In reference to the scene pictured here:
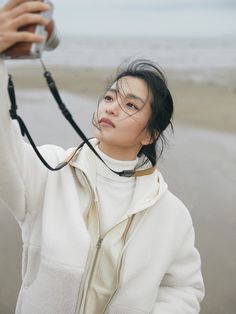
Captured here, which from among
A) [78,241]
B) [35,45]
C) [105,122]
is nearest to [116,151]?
[105,122]

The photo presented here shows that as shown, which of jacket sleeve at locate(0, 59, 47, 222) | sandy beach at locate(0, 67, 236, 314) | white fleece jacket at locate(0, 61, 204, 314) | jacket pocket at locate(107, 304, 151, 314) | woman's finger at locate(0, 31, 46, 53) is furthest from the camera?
sandy beach at locate(0, 67, 236, 314)

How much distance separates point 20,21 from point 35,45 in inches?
3.0

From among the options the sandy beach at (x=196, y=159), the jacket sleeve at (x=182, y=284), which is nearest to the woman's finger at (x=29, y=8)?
the jacket sleeve at (x=182, y=284)

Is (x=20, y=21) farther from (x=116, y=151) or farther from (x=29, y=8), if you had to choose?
(x=116, y=151)

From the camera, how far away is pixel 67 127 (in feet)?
20.3

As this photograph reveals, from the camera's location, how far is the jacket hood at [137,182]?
1763 mm

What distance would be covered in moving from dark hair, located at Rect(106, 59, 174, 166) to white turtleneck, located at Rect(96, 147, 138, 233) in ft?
0.54

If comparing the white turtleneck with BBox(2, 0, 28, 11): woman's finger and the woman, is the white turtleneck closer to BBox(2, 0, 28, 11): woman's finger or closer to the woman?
the woman

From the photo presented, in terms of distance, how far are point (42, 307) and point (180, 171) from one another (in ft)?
10.5

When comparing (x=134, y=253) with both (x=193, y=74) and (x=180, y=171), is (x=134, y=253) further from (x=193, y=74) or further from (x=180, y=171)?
(x=193, y=74)

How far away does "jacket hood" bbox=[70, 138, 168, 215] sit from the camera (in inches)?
69.4

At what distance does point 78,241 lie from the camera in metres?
1.69

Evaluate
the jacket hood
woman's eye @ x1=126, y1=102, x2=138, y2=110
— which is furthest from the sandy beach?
woman's eye @ x1=126, y1=102, x2=138, y2=110

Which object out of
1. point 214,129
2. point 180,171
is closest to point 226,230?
point 180,171
